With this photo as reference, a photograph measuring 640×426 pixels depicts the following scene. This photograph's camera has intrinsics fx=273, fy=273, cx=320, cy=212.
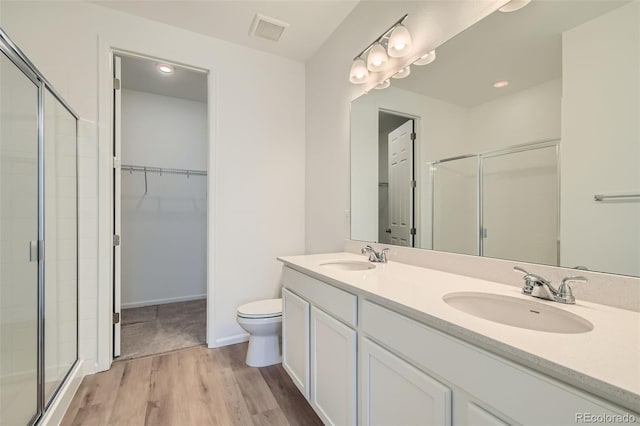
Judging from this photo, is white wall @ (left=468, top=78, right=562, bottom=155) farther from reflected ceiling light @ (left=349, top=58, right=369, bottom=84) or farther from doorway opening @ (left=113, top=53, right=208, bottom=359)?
doorway opening @ (left=113, top=53, right=208, bottom=359)

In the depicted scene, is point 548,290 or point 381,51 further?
point 381,51

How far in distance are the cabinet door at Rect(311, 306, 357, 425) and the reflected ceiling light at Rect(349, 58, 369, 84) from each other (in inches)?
61.4

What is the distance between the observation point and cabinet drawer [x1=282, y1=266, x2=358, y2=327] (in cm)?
117

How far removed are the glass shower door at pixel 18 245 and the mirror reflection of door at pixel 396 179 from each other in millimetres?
1991

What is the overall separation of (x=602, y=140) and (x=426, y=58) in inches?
37.1

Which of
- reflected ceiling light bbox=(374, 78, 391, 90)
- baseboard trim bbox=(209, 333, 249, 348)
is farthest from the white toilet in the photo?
reflected ceiling light bbox=(374, 78, 391, 90)

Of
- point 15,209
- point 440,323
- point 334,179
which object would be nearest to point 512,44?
point 440,323

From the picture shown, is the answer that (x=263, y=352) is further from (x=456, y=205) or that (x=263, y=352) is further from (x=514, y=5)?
(x=514, y=5)

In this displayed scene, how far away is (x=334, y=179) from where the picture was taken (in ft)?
7.59

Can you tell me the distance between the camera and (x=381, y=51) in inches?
68.5

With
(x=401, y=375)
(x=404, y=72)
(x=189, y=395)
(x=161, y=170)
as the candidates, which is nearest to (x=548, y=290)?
(x=401, y=375)

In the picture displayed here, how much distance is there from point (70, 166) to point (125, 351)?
59.6 inches

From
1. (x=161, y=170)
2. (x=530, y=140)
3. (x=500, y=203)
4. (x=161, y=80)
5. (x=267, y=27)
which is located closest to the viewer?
(x=530, y=140)

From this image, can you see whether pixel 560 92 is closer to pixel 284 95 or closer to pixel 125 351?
pixel 284 95
